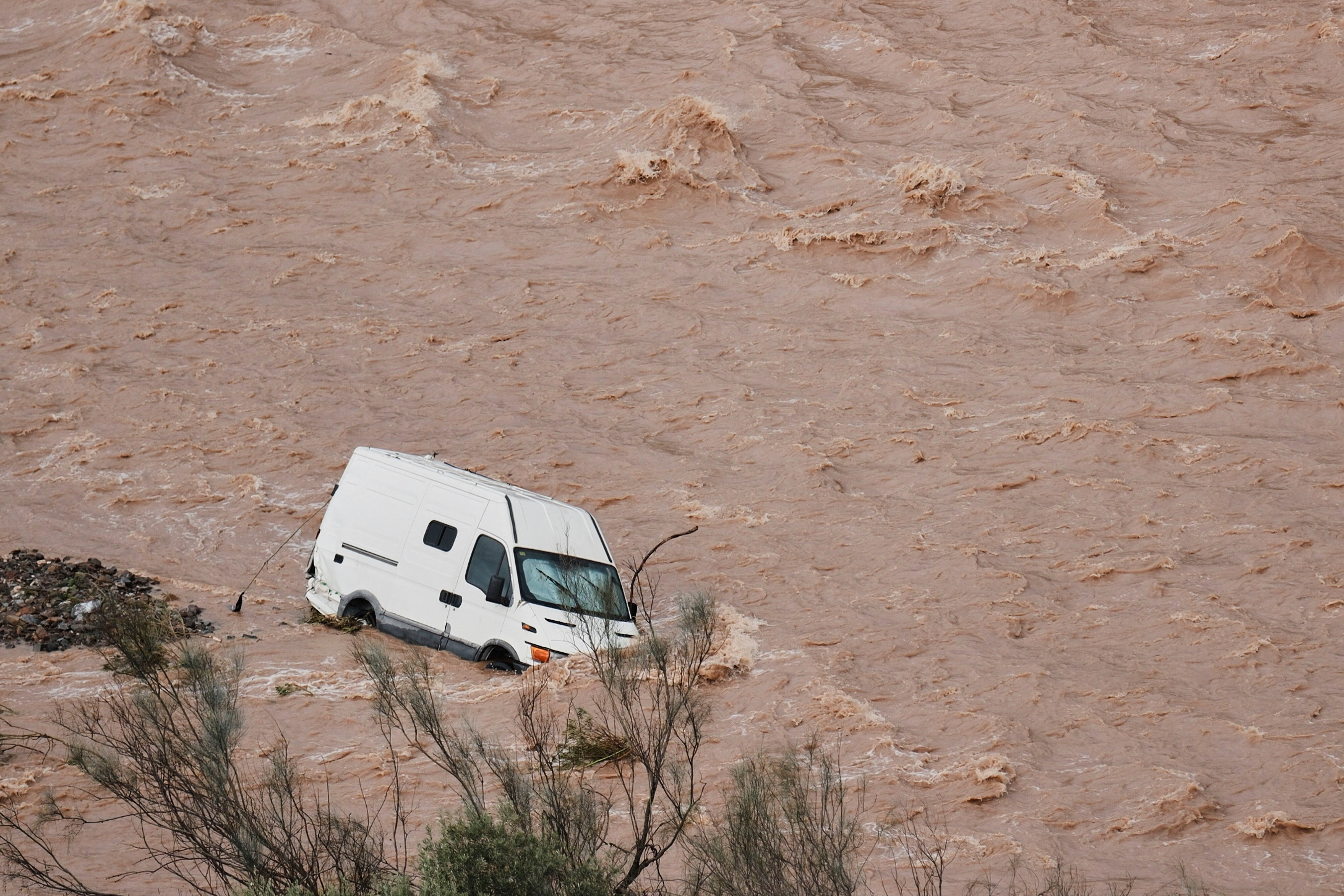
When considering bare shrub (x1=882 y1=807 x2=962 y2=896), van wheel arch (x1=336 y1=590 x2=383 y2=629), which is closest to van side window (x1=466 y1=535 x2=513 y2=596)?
van wheel arch (x1=336 y1=590 x2=383 y2=629)

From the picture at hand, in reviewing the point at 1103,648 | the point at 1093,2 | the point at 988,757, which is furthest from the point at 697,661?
the point at 1093,2

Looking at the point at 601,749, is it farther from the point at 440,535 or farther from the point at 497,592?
the point at 440,535

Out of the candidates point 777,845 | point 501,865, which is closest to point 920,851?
point 777,845

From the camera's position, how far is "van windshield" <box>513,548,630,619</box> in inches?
435

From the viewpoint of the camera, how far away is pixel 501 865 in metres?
6.86

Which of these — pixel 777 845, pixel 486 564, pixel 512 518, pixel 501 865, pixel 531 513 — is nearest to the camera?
pixel 501 865

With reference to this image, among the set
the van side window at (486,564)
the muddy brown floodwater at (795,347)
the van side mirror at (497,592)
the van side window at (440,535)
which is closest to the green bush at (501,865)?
the muddy brown floodwater at (795,347)

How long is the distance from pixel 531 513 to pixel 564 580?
142 centimetres

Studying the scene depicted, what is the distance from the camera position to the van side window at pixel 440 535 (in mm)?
11977

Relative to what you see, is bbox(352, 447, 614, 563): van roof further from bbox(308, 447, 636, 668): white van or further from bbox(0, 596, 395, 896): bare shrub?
bbox(0, 596, 395, 896): bare shrub

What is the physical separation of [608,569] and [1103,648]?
4928 millimetres

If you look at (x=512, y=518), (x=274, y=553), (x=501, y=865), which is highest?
(x=501, y=865)

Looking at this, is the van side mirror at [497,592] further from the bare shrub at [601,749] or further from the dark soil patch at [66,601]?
the dark soil patch at [66,601]

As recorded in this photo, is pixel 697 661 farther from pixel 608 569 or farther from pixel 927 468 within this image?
pixel 927 468
